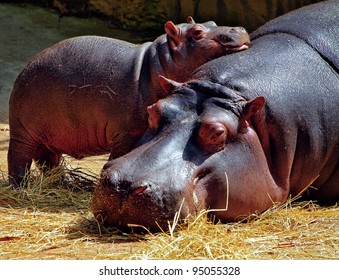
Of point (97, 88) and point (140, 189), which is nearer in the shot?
point (140, 189)

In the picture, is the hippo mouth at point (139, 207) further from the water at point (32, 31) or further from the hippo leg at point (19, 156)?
the water at point (32, 31)

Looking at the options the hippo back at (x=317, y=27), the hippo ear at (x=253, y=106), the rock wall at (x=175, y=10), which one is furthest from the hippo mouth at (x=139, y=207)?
the rock wall at (x=175, y=10)

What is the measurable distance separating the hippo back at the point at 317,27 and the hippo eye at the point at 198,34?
0.38m

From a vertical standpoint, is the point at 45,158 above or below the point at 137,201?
below

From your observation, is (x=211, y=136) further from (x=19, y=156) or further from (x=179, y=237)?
(x=19, y=156)

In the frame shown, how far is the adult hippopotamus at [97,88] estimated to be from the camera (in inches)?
227

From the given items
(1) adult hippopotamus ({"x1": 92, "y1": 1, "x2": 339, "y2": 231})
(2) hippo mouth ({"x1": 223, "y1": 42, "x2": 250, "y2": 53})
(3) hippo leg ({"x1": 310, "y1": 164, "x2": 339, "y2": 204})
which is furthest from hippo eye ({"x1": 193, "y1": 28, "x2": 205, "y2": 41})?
(3) hippo leg ({"x1": 310, "y1": 164, "x2": 339, "y2": 204})

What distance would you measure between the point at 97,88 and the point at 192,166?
1.81m

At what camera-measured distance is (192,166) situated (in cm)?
428

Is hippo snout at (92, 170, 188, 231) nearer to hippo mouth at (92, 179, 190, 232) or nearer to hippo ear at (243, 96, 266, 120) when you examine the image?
hippo mouth at (92, 179, 190, 232)

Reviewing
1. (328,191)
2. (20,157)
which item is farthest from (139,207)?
(20,157)

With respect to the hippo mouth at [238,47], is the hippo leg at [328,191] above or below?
below

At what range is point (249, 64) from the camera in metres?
4.89

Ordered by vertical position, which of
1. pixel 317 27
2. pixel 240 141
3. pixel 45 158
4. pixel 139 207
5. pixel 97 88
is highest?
pixel 317 27
